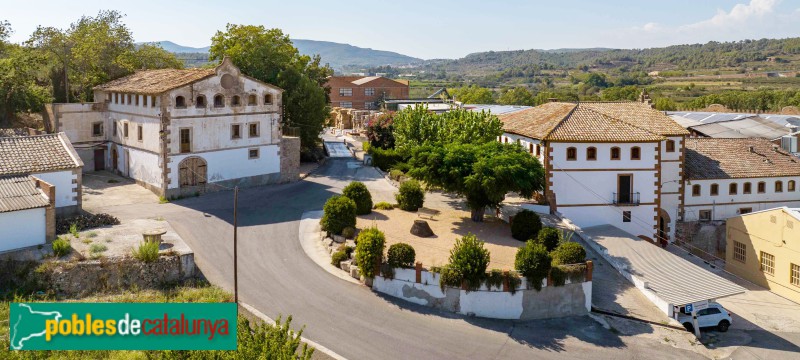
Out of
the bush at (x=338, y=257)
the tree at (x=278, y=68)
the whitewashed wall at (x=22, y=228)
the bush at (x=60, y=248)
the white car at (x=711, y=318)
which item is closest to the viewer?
the whitewashed wall at (x=22, y=228)

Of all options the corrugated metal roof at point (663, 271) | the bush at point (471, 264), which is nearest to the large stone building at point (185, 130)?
the bush at point (471, 264)

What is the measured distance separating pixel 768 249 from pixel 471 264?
24.7 m

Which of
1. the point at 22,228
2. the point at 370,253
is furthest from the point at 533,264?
the point at 22,228

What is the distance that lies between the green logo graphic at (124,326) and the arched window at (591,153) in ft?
106

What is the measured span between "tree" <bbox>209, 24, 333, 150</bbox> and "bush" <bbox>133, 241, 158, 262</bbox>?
106 ft

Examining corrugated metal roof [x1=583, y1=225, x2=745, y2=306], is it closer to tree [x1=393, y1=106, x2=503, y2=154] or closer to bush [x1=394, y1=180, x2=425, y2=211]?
tree [x1=393, y1=106, x2=503, y2=154]

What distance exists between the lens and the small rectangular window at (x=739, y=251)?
44031 millimetres

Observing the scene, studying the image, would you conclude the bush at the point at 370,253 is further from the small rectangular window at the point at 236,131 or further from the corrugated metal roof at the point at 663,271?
the small rectangular window at the point at 236,131

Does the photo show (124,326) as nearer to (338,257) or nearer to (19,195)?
(338,257)

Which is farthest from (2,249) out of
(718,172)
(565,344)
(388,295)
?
(718,172)

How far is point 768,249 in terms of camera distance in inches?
1640

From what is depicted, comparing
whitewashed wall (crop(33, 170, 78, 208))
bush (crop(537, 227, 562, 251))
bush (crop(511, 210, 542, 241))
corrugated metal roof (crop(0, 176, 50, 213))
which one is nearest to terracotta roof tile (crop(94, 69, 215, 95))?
whitewashed wall (crop(33, 170, 78, 208))

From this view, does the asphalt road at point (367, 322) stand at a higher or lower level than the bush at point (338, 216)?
lower

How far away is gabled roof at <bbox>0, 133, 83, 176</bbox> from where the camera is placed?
34219mm
